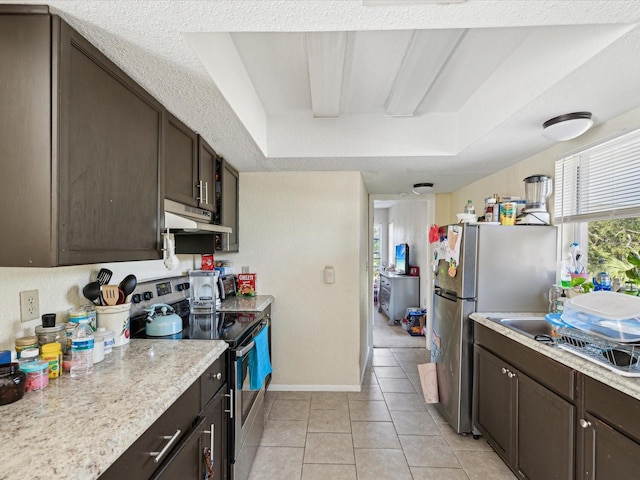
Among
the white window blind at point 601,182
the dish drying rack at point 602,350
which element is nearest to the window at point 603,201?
the white window blind at point 601,182

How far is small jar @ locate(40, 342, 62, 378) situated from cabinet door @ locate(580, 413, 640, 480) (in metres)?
2.03

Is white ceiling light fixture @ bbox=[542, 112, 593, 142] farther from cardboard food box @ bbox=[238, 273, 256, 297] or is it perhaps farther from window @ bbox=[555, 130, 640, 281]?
cardboard food box @ bbox=[238, 273, 256, 297]

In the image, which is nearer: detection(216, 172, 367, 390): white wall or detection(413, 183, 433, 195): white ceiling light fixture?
detection(216, 172, 367, 390): white wall

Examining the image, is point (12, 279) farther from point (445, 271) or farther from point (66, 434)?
point (445, 271)

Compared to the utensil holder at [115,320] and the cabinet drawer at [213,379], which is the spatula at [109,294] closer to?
the utensil holder at [115,320]

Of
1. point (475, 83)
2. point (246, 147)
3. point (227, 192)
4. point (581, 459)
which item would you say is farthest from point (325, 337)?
point (475, 83)

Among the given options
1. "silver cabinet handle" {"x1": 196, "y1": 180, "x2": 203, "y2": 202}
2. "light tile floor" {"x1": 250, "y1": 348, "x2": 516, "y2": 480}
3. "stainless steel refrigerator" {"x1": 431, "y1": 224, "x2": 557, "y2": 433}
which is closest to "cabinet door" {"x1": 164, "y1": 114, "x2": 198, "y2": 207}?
"silver cabinet handle" {"x1": 196, "y1": 180, "x2": 203, "y2": 202}

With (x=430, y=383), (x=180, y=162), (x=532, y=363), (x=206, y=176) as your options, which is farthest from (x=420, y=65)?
(x=430, y=383)

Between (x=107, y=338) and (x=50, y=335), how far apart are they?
7.9 inches

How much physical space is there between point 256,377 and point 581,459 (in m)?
1.64

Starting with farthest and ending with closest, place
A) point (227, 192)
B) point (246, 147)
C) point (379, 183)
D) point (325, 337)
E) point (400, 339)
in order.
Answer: point (400, 339) → point (379, 183) → point (325, 337) → point (227, 192) → point (246, 147)

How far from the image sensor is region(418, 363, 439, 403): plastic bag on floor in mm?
2678

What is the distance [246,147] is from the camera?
240 cm

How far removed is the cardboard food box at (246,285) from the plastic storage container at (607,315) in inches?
92.4
